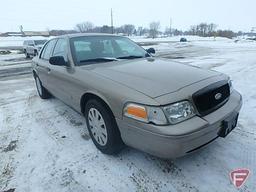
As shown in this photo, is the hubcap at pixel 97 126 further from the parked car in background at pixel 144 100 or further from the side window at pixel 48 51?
the side window at pixel 48 51

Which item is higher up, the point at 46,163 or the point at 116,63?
the point at 116,63

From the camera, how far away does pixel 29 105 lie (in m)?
5.09

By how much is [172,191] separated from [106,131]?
1.03 m

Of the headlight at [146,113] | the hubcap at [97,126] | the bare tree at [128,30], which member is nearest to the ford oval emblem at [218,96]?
the headlight at [146,113]

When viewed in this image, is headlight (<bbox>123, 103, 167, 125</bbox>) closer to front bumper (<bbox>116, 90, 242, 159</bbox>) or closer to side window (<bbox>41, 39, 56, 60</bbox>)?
front bumper (<bbox>116, 90, 242, 159</bbox>)

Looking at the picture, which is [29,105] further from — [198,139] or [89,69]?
[198,139]

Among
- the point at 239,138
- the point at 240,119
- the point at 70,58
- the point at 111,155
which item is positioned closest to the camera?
the point at 111,155

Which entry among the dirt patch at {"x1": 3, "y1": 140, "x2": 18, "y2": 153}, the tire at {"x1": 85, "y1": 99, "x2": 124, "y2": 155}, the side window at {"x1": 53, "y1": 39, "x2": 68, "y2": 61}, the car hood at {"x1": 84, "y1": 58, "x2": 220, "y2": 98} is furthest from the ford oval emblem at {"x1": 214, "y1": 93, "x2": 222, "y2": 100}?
the dirt patch at {"x1": 3, "y1": 140, "x2": 18, "y2": 153}

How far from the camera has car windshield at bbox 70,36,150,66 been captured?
3.38 meters

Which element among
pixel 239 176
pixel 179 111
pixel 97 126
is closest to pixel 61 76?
pixel 97 126

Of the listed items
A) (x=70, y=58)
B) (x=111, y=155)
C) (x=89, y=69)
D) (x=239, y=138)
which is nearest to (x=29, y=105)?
(x=70, y=58)

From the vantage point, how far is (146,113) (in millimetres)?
2180

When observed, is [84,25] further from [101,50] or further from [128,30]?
[101,50]

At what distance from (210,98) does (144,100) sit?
31.5 inches
